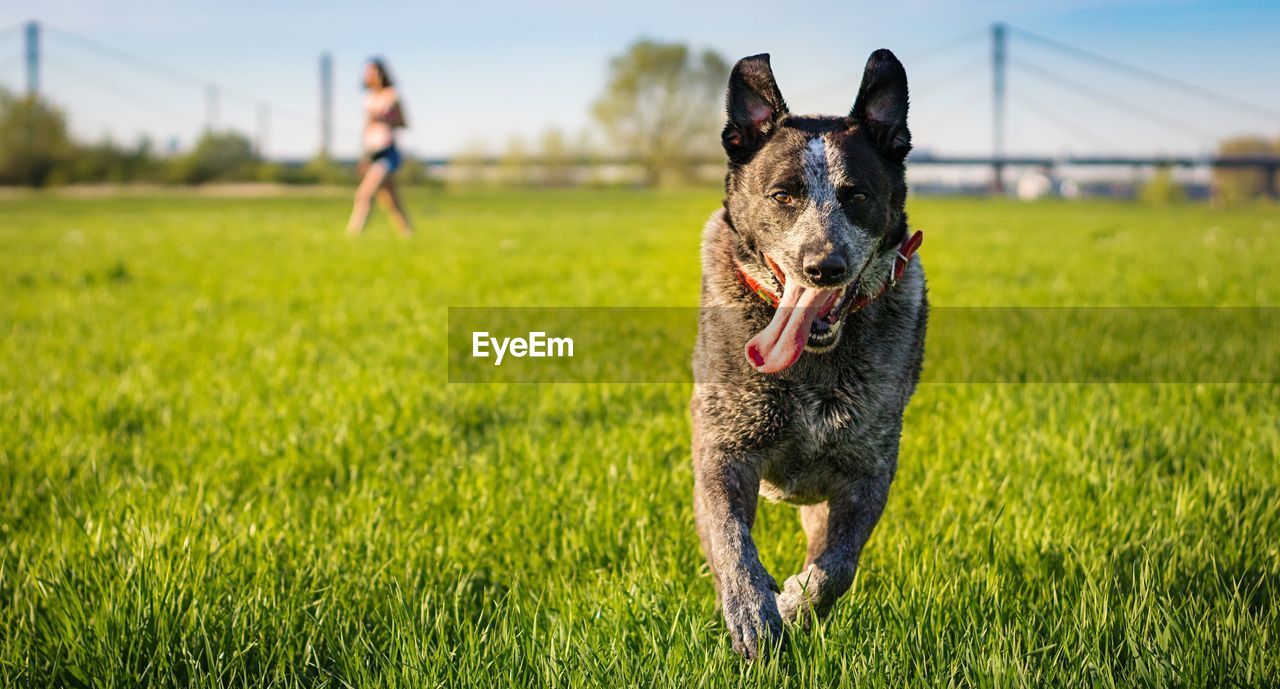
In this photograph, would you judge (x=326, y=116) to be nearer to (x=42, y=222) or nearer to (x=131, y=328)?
(x=42, y=222)

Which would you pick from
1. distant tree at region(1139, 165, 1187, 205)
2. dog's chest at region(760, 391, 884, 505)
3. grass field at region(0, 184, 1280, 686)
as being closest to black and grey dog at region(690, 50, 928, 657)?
dog's chest at region(760, 391, 884, 505)

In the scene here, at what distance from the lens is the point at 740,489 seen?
3062 millimetres

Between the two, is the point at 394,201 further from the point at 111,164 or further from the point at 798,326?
the point at 111,164

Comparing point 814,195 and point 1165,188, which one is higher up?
point 1165,188

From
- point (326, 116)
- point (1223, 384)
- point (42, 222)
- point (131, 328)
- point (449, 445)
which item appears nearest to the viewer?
point (449, 445)

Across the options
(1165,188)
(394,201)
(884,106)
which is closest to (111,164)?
(394,201)

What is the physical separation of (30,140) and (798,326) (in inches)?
2713

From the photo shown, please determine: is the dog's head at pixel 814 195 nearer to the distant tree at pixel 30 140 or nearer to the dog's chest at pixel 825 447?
the dog's chest at pixel 825 447

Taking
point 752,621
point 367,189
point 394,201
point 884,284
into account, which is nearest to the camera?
point 752,621

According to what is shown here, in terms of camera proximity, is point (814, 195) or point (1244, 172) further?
point (1244, 172)

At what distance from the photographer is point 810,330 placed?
9.41 feet

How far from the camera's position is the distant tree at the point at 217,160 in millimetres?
64375

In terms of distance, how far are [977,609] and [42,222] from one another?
2810cm

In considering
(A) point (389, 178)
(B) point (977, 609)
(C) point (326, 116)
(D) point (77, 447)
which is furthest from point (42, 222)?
(C) point (326, 116)
